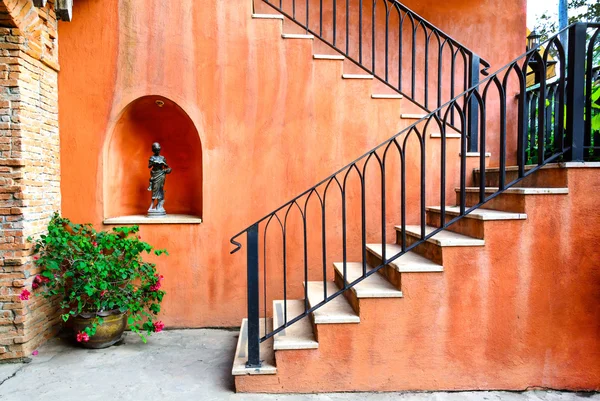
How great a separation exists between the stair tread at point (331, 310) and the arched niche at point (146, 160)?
1705mm

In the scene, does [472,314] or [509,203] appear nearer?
[472,314]

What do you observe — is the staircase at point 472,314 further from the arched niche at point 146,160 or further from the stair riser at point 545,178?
the arched niche at point 146,160

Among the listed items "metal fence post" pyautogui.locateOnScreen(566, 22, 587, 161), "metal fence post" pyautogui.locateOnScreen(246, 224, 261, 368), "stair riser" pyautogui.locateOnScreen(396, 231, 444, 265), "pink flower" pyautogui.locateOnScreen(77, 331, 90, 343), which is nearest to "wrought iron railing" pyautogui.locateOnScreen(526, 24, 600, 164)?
"metal fence post" pyautogui.locateOnScreen(566, 22, 587, 161)

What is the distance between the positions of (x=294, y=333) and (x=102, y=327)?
6.22ft

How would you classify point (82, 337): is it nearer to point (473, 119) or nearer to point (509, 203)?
point (509, 203)

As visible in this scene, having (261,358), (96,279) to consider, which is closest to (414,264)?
(261,358)

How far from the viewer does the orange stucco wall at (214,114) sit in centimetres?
374

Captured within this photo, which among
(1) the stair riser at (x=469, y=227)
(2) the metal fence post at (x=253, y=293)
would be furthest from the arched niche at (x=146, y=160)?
(1) the stair riser at (x=469, y=227)

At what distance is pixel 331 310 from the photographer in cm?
275

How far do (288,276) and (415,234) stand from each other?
1.46 meters

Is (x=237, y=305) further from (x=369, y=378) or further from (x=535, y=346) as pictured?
(x=535, y=346)

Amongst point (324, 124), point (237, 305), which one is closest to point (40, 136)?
point (237, 305)

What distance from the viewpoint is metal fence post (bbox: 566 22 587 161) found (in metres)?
2.61

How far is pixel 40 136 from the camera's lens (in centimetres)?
341
